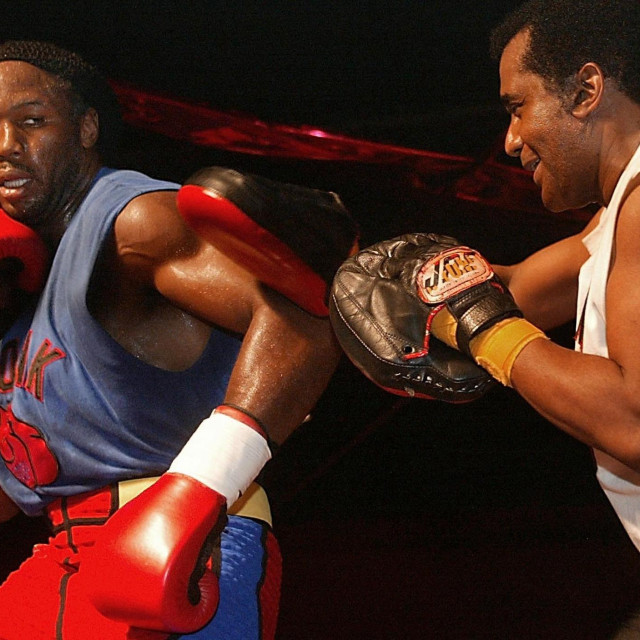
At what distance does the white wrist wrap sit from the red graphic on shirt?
32 centimetres

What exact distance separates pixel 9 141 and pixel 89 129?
17 centimetres

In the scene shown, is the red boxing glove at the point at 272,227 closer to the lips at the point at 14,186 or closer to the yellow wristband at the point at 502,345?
the yellow wristband at the point at 502,345

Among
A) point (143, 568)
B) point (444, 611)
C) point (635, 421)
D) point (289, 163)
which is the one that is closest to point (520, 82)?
point (635, 421)

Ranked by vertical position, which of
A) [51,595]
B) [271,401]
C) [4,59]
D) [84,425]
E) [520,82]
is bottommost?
[51,595]

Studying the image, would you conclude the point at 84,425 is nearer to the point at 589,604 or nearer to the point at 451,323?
the point at 451,323

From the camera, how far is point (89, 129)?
150 cm

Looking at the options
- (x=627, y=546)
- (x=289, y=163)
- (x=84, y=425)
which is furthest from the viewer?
(x=289, y=163)

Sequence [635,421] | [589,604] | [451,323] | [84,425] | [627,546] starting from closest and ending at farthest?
[635,421]
[451,323]
[84,425]
[589,604]
[627,546]

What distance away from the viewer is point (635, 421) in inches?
36.1

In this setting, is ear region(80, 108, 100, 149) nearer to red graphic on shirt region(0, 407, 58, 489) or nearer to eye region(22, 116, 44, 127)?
eye region(22, 116, 44, 127)

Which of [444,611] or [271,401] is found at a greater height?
[271,401]

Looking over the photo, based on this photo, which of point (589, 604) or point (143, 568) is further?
point (589, 604)

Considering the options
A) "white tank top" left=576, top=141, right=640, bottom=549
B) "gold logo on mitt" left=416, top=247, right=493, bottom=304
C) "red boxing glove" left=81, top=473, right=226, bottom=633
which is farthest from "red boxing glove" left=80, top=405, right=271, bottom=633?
"white tank top" left=576, top=141, right=640, bottom=549

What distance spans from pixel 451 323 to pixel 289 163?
1.76 m
